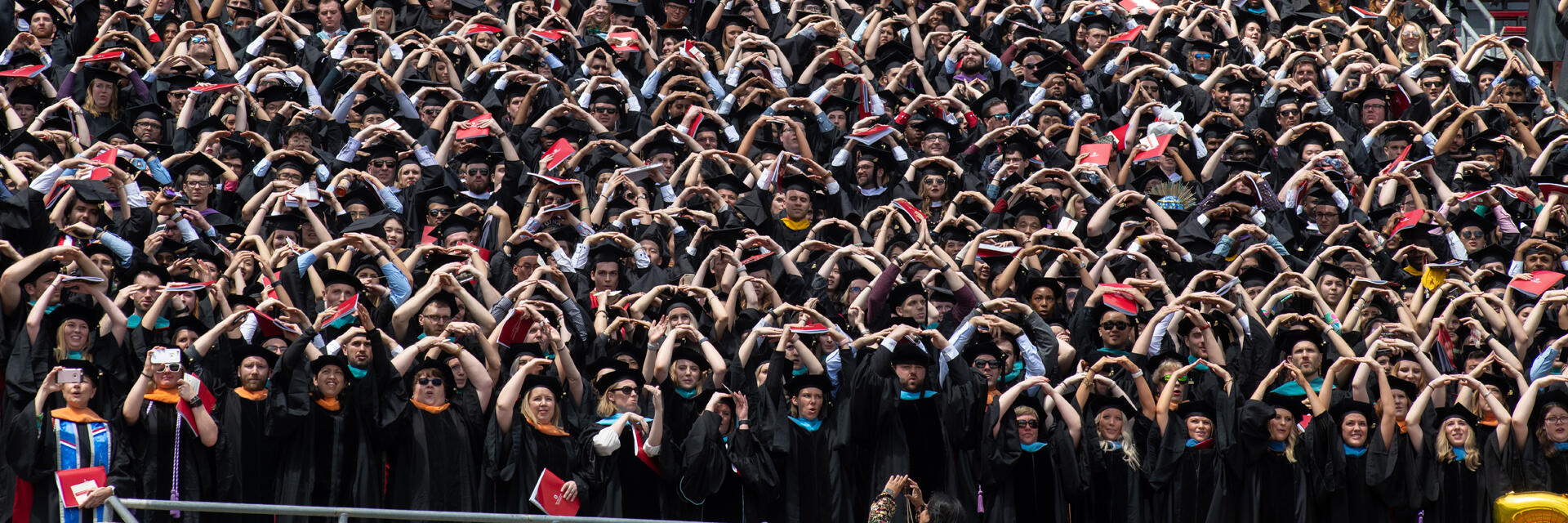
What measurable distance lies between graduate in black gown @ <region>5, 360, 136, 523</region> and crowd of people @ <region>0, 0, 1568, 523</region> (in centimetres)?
2

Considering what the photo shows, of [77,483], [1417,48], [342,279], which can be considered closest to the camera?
[77,483]

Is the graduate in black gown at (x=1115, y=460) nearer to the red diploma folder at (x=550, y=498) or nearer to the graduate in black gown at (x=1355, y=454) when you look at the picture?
the graduate in black gown at (x=1355, y=454)

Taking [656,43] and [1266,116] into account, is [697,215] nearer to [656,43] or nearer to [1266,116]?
[656,43]

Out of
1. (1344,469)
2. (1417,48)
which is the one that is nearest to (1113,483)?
(1344,469)

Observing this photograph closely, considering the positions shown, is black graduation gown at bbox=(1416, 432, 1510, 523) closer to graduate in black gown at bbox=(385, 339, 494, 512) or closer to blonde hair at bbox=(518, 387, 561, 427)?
blonde hair at bbox=(518, 387, 561, 427)

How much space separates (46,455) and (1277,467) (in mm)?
5800

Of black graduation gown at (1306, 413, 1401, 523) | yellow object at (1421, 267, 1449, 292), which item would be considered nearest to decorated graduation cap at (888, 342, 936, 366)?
black graduation gown at (1306, 413, 1401, 523)

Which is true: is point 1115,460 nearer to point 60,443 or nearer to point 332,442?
point 332,442

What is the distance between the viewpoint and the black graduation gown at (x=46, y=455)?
923 cm

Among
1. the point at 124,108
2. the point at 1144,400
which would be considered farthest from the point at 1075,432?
the point at 124,108

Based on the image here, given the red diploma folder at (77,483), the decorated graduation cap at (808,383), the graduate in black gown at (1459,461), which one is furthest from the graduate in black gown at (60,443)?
the graduate in black gown at (1459,461)

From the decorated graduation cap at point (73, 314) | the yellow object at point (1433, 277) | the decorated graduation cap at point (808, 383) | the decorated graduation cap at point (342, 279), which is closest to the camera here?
the decorated graduation cap at point (73, 314)

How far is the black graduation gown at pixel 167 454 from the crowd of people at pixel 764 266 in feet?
0.06

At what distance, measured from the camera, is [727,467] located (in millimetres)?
10086
